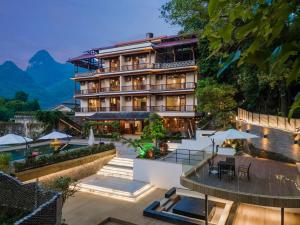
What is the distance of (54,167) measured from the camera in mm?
14086

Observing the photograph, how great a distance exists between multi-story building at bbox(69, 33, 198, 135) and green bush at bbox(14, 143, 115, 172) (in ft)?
34.5

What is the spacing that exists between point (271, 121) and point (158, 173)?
8.34 meters

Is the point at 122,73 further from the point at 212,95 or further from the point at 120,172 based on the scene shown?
the point at 120,172

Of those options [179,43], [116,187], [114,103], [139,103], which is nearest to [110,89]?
[114,103]

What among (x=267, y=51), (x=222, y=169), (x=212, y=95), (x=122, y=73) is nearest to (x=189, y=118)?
(x=212, y=95)

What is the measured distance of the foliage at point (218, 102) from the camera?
66.8ft

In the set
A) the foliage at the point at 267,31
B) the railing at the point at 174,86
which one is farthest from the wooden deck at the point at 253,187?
the railing at the point at 174,86

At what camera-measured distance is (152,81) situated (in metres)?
30.0

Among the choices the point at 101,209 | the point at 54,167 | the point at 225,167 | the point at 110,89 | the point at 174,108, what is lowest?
the point at 101,209

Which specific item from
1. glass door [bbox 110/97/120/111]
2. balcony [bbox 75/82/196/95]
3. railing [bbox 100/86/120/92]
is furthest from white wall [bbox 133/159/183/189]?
railing [bbox 100/86/120/92]

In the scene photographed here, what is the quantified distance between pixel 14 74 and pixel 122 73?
142 meters

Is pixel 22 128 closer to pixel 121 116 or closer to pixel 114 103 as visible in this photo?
pixel 114 103

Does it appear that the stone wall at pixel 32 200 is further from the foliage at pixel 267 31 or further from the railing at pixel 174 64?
the railing at pixel 174 64

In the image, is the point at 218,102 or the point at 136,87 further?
the point at 136,87
